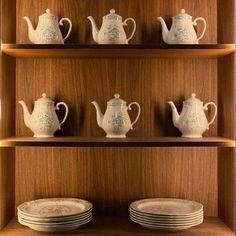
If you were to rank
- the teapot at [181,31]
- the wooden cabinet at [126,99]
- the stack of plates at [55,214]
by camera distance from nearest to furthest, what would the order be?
the stack of plates at [55,214], the teapot at [181,31], the wooden cabinet at [126,99]

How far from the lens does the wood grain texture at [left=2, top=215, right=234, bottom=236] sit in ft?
3.75

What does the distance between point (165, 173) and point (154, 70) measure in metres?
0.35

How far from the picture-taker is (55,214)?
3.93ft

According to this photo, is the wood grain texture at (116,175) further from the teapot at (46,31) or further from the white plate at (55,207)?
the teapot at (46,31)

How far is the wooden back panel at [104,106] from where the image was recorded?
1357 mm

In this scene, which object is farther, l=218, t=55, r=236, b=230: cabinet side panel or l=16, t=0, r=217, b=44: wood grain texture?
l=16, t=0, r=217, b=44: wood grain texture

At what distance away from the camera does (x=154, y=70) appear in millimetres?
1365

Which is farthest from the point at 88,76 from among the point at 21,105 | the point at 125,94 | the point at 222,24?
the point at 222,24

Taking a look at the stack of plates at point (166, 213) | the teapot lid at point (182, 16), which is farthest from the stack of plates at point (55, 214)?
the teapot lid at point (182, 16)

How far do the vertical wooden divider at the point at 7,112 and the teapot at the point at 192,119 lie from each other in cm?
51

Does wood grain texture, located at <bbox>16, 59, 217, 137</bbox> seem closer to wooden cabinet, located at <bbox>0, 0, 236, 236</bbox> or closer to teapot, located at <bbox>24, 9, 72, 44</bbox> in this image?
wooden cabinet, located at <bbox>0, 0, 236, 236</bbox>

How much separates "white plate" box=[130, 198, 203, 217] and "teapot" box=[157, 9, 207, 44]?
1.63 ft

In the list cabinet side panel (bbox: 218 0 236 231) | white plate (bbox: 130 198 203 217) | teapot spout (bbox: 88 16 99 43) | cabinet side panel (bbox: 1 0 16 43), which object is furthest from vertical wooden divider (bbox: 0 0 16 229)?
cabinet side panel (bbox: 218 0 236 231)

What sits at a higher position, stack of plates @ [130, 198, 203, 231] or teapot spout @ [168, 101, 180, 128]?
teapot spout @ [168, 101, 180, 128]
